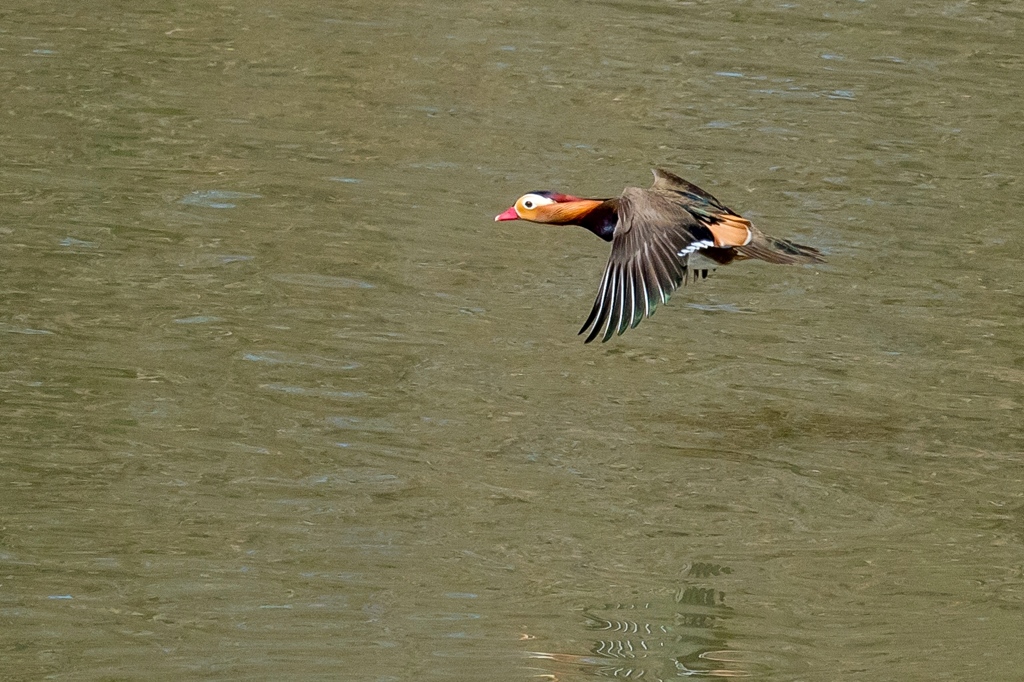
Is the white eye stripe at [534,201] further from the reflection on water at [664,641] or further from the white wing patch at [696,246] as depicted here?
the reflection on water at [664,641]

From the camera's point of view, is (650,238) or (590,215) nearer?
(650,238)

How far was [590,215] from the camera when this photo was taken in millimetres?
7379

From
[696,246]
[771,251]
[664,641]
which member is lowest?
[664,641]

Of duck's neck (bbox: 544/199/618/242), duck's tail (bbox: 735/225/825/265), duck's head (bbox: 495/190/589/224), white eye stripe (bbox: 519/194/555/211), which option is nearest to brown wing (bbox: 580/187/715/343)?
duck's tail (bbox: 735/225/825/265)

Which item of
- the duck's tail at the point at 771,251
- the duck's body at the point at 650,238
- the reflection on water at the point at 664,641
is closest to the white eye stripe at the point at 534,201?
the duck's body at the point at 650,238

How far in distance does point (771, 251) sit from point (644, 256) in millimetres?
958

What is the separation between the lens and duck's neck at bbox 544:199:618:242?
24.0 ft

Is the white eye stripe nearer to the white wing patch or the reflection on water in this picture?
the white wing patch

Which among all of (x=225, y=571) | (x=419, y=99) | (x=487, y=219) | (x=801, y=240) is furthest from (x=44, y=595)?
(x=419, y=99)

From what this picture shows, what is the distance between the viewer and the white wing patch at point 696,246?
6.48 metres

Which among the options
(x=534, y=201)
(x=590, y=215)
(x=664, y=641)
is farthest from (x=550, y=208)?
(x=664, y=641)

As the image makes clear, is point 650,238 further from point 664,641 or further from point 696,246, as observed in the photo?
point 664,641

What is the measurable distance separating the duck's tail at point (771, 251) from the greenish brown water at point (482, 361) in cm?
69

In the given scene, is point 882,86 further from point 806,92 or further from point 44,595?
point 44,595
